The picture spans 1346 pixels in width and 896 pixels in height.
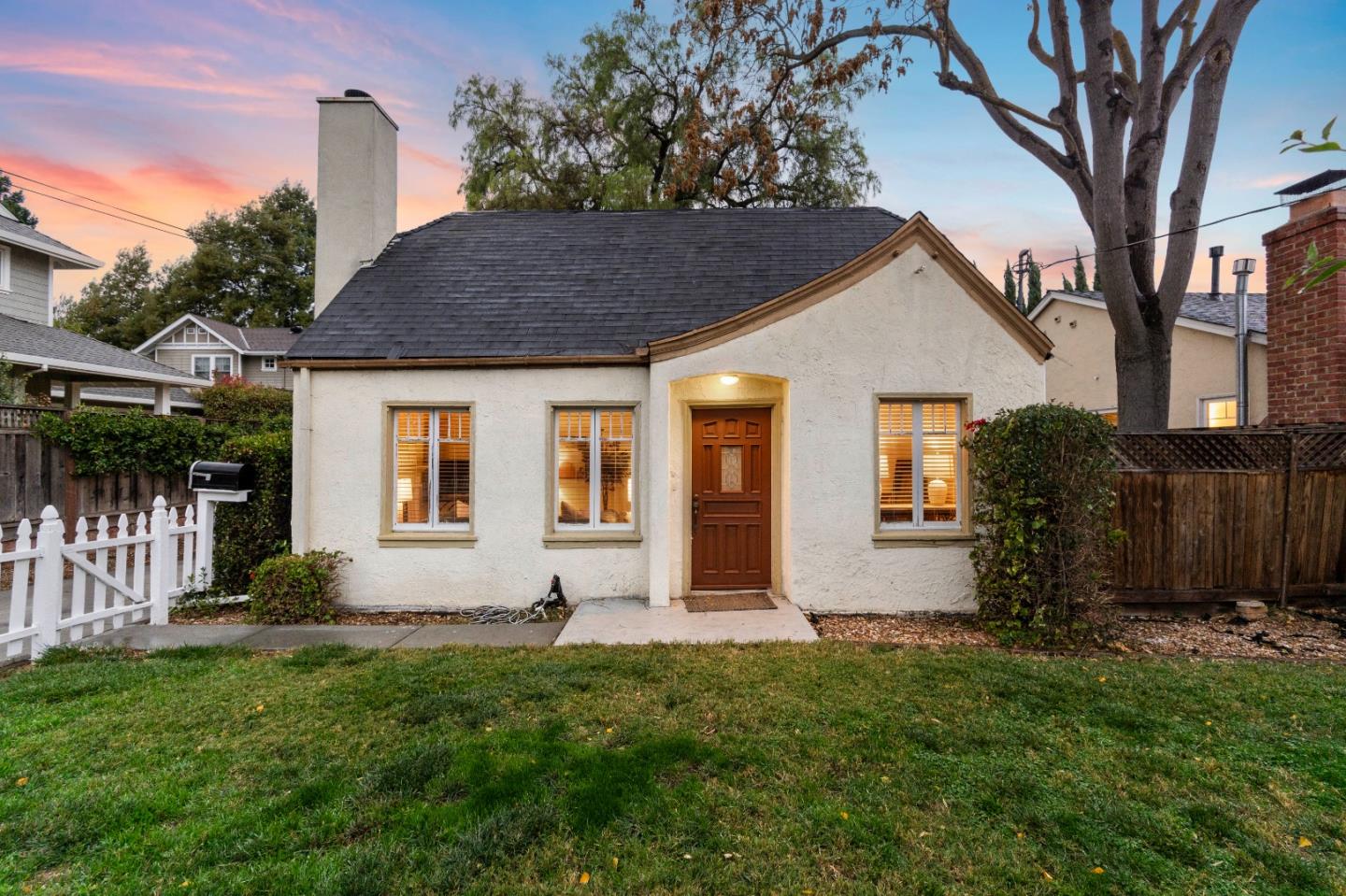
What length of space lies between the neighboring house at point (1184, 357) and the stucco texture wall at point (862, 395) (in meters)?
3.60

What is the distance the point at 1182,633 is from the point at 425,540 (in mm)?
9193

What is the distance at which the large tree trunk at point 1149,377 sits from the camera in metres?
8.28

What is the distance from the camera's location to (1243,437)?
6910 mm

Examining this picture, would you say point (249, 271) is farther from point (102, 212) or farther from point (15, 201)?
point (102, 212)

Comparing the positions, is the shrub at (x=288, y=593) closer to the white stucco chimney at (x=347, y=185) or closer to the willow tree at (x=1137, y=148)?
the white stucco chimney at (x=347, y=185)

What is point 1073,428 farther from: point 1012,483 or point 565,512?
point 565,512

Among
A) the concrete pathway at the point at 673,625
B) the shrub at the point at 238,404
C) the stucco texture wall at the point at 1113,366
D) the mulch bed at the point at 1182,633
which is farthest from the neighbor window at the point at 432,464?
the shrub at the point at 238,404

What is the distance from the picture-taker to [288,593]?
6820 millimetres

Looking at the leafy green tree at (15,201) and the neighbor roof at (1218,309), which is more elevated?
the leafy green tree at (15,201)

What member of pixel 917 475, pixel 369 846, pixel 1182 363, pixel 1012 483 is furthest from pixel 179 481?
pixel 1182 363

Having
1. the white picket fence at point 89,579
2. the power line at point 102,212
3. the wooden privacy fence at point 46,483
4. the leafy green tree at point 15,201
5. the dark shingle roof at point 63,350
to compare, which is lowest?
the white picket fence at point 89,579

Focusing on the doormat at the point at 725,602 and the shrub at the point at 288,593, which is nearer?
the shrub at the point at 288,593

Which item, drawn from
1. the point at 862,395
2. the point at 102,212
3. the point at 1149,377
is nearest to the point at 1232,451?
the point at 1149,377

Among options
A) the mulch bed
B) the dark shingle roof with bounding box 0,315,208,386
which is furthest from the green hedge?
the mulch bed
